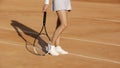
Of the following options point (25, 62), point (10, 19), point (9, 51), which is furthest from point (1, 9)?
point (25, 62)

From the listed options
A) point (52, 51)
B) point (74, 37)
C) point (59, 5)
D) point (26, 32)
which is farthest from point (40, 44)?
point (59, 5)

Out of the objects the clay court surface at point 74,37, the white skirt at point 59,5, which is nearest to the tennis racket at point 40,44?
the clay court surface at point 74,37

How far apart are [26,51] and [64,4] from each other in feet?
5.47

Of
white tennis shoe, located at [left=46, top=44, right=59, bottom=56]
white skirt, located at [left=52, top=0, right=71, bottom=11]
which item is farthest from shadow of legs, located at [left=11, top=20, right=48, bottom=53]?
white skirt, located at [left=52, top=0, right=71, bottom=11]

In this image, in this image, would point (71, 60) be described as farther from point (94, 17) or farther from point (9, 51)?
point (94, 17)

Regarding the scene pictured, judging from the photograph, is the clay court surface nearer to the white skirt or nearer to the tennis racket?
the tennis racket

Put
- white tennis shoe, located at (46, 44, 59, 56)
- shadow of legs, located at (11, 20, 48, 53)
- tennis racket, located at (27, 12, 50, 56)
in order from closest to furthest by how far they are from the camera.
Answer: white tennis shoe, located at (46, 44, 59, 56), tennis racket, located at (27, 12, 50, 56), shadow of legs, located at (11, 20, 48, 53)

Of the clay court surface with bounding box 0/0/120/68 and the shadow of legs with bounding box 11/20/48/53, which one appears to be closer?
the clay court surface with bounding box 0/0/120/68

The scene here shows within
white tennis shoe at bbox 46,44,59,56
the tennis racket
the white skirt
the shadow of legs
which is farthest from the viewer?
the shadow of legs

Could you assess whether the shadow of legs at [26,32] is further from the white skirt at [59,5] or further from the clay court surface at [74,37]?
the white skirt at [59,5]

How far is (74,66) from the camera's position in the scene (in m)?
Result: 7.96

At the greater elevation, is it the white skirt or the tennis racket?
the white skirt

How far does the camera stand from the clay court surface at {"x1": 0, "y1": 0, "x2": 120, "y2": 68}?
325 inches

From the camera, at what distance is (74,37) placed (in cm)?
1080
